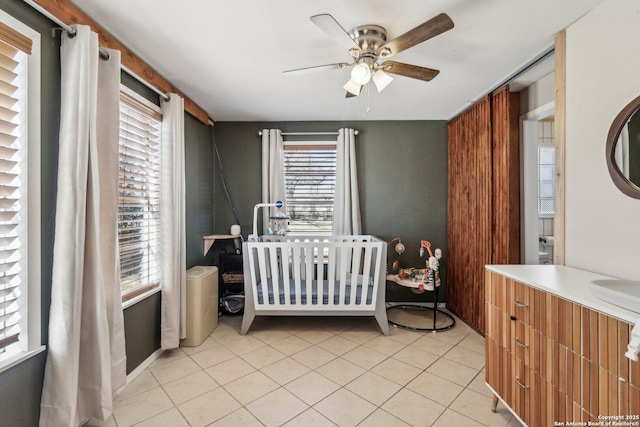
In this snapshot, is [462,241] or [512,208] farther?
[462,241]

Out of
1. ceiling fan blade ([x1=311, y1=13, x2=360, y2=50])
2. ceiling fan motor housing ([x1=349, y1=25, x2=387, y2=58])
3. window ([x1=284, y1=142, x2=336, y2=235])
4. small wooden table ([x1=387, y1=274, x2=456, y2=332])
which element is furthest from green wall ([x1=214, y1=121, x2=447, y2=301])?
ceiling fan blade ([x1=311, y1=13, x2=360, y2=50])

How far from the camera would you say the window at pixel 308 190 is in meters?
3.40

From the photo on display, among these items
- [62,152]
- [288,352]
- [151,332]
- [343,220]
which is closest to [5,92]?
[62,152]

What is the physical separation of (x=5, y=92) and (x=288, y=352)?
2.28 m

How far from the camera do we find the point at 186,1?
137 cm

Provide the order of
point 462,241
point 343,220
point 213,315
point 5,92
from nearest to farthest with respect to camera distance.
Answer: point 5,92 < point 213,315 < point 462,241 < point 343,220

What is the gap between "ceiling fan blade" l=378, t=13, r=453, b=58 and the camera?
126 cm

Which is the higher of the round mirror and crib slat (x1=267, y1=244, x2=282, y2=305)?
the round mirror

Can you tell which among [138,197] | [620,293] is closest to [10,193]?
[138,197]

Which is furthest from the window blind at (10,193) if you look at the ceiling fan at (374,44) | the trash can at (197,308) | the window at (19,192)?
the ceiling fan at (374,44)

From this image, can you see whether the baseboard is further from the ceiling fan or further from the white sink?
the white sink

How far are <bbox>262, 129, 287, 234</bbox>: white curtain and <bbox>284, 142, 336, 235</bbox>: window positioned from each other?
0.14 m

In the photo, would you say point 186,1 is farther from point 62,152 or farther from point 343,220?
point 343,220

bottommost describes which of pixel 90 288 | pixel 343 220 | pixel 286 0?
pixel 90 288
